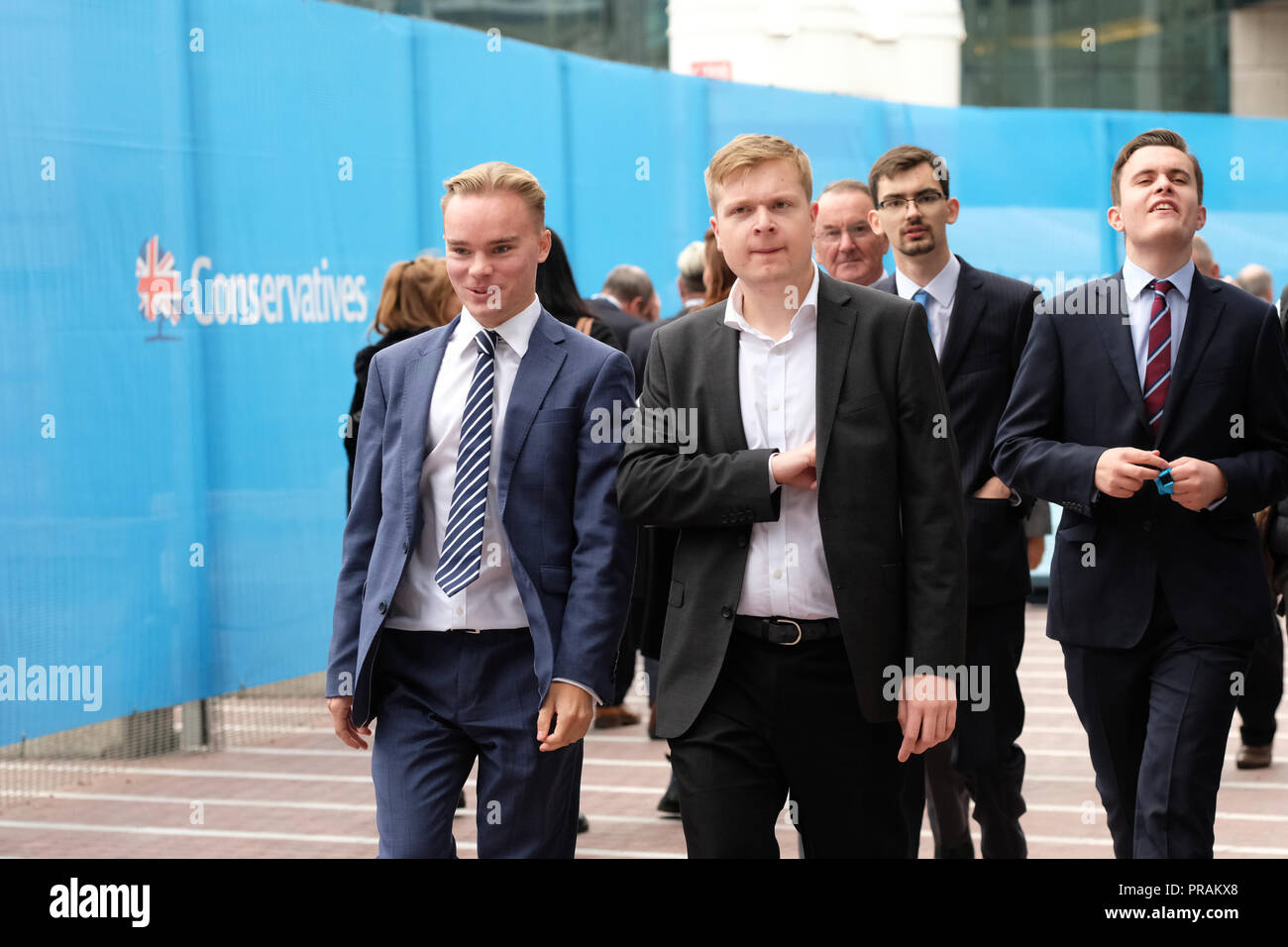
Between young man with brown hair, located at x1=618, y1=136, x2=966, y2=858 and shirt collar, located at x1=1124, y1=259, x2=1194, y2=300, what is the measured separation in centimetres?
125

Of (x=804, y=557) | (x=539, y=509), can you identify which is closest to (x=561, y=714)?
(x=539, y=509)

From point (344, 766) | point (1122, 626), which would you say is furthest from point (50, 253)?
point (1122, 626)

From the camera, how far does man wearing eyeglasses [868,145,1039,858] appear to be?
5.15 meters

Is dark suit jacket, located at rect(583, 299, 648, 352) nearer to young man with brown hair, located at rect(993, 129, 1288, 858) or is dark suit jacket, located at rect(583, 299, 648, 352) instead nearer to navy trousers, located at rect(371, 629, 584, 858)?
young man with brown hair, located at rect(993, 129, 1288, 858)

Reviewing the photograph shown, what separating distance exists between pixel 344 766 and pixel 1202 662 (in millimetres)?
5115

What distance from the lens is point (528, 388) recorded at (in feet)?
12.6

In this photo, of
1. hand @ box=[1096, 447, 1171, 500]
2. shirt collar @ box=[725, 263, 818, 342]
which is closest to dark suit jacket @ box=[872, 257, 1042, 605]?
hand @ box=[1096, 447, 1171, 500]

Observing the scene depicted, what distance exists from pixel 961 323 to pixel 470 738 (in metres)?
2.32

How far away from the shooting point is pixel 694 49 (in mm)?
21219

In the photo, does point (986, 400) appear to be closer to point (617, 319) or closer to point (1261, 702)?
point (617, 319)

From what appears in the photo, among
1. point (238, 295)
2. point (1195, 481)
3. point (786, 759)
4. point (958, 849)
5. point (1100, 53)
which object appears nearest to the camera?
point (786, 759)

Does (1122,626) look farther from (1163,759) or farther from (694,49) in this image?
(694,49)

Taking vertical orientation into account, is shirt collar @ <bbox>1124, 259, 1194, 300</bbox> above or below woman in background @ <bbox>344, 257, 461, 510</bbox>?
below

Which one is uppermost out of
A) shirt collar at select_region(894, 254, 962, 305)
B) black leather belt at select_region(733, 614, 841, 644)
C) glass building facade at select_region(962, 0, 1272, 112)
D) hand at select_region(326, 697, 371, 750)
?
glass building facade at select_region(962, 0, 1272, 112)
